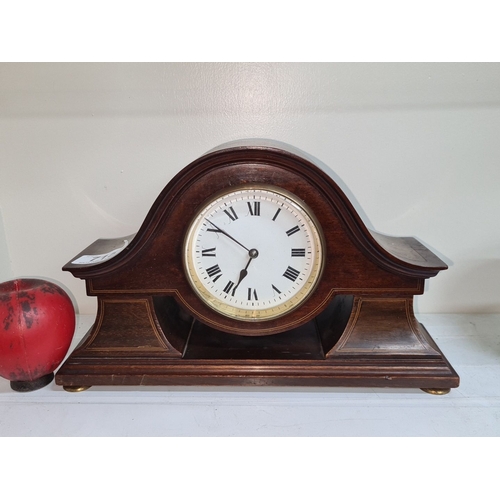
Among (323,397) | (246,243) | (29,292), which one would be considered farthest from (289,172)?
(29,292)

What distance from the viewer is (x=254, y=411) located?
1.17m

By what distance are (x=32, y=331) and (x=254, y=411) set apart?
0.57 meters

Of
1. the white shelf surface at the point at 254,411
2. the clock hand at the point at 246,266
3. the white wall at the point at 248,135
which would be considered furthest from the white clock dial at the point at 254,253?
the white wall at the point at 248,135

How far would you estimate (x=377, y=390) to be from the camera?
125 cm

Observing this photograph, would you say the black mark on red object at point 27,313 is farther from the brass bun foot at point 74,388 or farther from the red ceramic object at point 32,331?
the brass bun foot at point 74,388

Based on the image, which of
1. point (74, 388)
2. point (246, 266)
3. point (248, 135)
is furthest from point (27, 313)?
point (248, 135)

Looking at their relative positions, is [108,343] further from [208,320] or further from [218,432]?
[218,432]

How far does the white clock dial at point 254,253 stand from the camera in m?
1.17

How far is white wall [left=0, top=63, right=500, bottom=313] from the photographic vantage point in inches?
59.7

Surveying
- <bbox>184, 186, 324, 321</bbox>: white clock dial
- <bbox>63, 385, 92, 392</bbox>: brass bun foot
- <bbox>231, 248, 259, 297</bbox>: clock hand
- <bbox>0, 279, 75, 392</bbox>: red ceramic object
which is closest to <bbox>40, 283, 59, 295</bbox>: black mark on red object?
<bbox>0, 279, 75, 392</bbox>: red ceramic object

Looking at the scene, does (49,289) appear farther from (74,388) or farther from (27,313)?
(74,388)

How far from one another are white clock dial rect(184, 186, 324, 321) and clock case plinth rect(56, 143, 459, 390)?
0.07 feet

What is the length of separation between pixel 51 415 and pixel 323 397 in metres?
0.66

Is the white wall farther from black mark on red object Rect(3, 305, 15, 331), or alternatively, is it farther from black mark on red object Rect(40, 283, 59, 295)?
black mark on red object Rect(3, 305, 15, 331)
